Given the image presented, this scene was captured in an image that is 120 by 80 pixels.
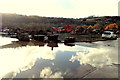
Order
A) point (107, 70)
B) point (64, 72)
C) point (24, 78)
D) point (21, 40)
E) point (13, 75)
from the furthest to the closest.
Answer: point (21, 40), point (107, 70), point (64, 72), point (13, 75), point (24, 78)

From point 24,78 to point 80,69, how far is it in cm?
336

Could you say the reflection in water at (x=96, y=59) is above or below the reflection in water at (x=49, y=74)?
above

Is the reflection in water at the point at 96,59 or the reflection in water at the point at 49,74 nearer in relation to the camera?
the reflection in water at the point at 49,74

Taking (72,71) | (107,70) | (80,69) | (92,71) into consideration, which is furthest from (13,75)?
(107,70)

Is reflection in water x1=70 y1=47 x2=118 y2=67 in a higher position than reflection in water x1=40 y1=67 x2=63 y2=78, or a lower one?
higher

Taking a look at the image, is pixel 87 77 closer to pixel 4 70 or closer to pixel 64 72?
pixel 64 72

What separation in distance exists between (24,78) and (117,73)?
16.7 feet

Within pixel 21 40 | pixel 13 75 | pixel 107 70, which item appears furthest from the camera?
pixel 21 40

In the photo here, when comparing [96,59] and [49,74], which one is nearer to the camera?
[49,74]

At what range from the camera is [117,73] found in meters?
7.64

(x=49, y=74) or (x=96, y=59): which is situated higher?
(x=96, y=59)

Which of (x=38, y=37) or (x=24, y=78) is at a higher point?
(x=38, y=37)

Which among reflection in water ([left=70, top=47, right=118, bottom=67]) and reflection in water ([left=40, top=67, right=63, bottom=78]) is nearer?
A: reflection in water ([left=40, top=67, right=63, bottom=78])

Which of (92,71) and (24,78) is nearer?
(24,78)
